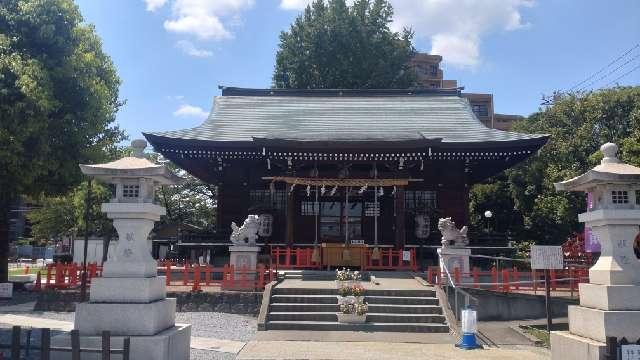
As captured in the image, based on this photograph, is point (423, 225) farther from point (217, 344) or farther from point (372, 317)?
point (217, 344)

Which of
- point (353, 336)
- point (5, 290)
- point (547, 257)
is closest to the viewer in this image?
point (353, 336)

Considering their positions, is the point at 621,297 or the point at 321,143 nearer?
the point at 621,297

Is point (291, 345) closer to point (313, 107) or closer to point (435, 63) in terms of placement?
point (313, 107)

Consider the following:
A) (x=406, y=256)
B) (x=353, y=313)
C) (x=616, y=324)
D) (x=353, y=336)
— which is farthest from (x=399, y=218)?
(x=616, y=324)

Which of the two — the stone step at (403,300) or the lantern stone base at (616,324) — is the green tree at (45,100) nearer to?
the stone step at (403,300)

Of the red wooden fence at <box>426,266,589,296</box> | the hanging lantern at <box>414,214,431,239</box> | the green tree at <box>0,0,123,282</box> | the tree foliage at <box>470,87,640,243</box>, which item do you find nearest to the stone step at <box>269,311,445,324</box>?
the red wooden fence at <box>426,266,589,296</box>

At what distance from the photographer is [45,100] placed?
53.2ft

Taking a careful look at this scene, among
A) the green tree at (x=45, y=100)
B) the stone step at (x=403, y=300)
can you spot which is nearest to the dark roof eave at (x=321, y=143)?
the green tree at (x=45, y=100)

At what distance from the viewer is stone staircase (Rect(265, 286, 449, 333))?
1270 cm

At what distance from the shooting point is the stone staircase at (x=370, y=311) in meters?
12.7

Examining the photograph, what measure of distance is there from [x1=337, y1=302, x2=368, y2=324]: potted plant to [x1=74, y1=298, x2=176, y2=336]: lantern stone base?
5729mm

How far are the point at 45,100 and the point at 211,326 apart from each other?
351 inches

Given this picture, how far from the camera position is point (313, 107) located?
27.5 m

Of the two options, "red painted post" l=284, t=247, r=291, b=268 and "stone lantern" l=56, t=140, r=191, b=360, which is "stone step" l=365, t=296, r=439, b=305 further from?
"stone lantern" l=56, t=140, r=191, b=360
